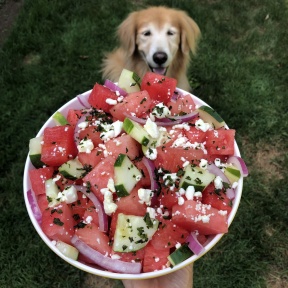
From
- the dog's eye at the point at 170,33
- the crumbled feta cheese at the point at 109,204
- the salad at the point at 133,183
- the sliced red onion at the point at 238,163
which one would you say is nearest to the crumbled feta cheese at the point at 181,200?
the salad at the point at 133,183

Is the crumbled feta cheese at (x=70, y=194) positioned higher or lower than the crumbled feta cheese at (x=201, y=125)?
lower

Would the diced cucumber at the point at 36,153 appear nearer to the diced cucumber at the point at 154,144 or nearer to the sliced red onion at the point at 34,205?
the sliced red onion at the point at 34,205

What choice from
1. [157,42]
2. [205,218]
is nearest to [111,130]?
[205,218]

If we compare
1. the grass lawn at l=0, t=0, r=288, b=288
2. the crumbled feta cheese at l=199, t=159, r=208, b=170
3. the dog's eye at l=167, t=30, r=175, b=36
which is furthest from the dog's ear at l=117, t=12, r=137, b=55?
the crumbled feta cheese at l=199, t=159, r=208, b=170

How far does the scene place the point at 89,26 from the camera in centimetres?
407

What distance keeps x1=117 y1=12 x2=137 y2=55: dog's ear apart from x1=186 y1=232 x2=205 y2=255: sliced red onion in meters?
2.20

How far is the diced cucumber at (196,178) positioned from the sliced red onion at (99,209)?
33 centimetres

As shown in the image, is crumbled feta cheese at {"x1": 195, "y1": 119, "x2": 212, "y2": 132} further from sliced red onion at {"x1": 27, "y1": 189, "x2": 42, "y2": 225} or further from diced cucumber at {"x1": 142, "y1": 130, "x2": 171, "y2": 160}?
sliced red onion at {"x1": 27, "y1": 189, "x2": 42, "y2": 225}

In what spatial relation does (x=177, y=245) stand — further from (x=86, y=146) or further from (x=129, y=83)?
(x=129, y=83)

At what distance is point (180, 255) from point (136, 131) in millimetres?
525

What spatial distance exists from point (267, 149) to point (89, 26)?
7.90 feet

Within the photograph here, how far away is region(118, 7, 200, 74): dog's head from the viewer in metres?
3.00

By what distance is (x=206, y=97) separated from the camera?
356cm

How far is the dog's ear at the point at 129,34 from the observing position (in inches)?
123
